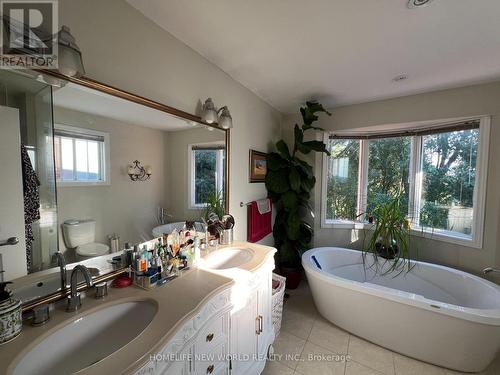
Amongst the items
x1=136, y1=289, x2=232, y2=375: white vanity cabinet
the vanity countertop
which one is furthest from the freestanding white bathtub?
the vanity countertop

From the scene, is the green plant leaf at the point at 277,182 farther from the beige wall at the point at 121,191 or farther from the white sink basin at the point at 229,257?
the beige wall at the point at 121,191

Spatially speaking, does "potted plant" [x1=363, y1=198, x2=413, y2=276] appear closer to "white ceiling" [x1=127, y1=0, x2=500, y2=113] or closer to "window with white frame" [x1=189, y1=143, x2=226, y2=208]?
"white ceiling" [x1=127, y1=0, x2=500, y2=113]

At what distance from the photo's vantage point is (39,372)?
0.73 meters

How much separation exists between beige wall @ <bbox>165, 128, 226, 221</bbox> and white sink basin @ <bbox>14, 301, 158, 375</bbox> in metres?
0.62

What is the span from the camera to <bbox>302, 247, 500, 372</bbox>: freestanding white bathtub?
1.56 m

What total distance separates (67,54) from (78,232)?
0.78 m

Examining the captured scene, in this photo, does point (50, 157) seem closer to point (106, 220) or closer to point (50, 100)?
point (50, 100)

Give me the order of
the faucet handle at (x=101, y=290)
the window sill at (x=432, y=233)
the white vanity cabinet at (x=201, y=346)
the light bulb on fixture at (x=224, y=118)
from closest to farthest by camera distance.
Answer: the white vanity cabinet at (x=201, y=346) → the faucet handle at (x=101, y=290) → the light bulb on fixture at (x=224, y=118) → the window sill at (x=432, y=233)

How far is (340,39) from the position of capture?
1.45 meters

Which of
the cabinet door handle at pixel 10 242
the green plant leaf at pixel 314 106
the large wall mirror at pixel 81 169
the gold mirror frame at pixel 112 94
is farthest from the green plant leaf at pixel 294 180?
the cabinet door handle at pixel 10 242

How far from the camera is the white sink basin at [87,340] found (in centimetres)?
74

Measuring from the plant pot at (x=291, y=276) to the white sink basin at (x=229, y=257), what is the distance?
4.48 feet

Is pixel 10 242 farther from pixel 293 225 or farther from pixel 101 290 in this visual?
pixel 293 225

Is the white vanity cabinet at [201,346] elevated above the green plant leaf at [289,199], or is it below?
below
